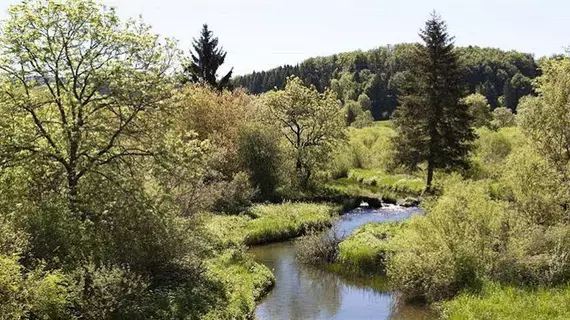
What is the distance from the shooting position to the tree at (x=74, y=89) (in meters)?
18.3

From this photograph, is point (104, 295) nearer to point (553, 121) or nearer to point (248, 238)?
point (248, 238)

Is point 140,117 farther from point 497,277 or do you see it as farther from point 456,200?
point 497,277

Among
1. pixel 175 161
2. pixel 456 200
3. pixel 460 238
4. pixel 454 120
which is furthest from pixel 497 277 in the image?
pixel 454 120

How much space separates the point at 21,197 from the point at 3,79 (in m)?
4.14

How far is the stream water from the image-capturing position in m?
21.6

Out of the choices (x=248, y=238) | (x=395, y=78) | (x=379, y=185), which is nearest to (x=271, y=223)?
(x=248, y=238)

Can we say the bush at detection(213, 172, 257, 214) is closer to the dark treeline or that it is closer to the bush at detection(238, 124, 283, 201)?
the bush at detection(238, 124, 283, 201)

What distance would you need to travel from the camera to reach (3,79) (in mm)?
18516

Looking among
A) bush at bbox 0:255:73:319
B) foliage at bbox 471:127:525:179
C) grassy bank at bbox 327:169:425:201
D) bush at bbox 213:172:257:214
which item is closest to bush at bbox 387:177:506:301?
bush at bbox 0:255:73:319

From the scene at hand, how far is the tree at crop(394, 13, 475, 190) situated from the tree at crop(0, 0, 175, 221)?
32299 millimetres

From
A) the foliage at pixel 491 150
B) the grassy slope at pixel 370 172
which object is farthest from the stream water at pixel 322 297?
the foliage at pixel 491 150

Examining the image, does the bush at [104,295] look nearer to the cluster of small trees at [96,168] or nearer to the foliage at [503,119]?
the cluster of small trees at [96,168]

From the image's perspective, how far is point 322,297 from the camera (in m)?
23.8

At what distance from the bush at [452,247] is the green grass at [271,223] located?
870cm
